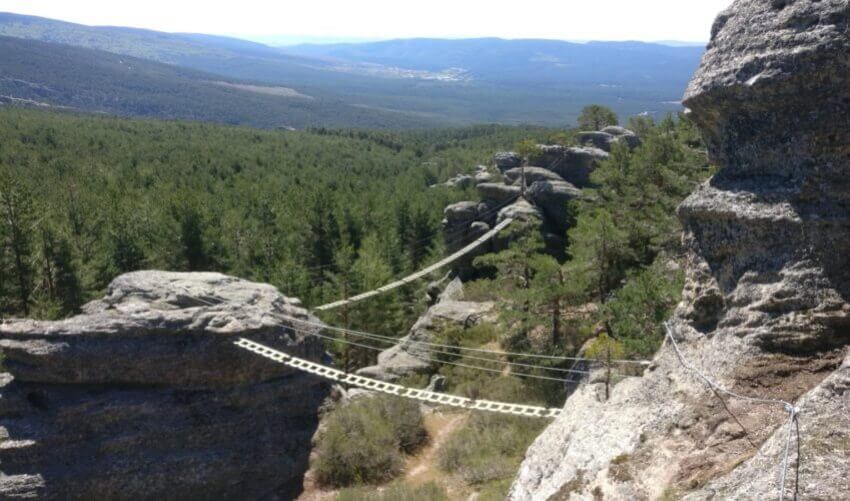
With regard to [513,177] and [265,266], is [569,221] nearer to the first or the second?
[513,177]

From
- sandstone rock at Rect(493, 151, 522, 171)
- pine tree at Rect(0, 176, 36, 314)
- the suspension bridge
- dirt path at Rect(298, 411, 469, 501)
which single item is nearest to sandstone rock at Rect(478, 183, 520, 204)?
the suspension bridge

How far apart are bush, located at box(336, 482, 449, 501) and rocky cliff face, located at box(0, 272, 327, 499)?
2491mm

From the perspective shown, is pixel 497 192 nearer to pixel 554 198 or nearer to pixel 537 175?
pixel 537 175

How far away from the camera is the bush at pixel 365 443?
53.0 ft

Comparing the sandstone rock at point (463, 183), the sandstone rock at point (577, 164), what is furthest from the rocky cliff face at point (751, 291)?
the sandstone rock at point (463, 183)

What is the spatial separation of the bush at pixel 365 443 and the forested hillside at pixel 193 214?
9.53 meters

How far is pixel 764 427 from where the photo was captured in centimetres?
542

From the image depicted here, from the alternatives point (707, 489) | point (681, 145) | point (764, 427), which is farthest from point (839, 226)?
point (681, 145)

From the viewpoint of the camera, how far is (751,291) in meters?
6.66

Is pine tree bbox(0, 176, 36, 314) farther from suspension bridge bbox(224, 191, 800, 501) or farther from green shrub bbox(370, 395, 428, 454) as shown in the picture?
green shrub bbox(370, 395, 428, 454)

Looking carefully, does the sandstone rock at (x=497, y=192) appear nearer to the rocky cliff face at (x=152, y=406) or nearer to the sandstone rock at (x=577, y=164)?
the sandstone rock at (x=577, y=164)

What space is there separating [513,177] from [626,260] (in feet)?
55.0

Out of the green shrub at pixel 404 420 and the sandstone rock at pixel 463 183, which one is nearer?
the green shrub at pixel 404 420

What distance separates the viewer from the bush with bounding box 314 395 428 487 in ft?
53.0
